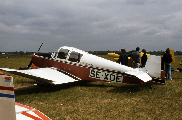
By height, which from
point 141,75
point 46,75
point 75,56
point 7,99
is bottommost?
point 46,75

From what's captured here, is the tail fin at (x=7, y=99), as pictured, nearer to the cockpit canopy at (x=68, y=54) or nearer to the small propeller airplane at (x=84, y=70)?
the small propeller airplane at (x=84, y=70)

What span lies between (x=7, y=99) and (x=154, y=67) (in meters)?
5.94

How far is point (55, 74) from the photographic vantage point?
7.34 metres

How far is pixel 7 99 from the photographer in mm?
1572

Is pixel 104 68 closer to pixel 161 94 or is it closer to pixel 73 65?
pixel 73 65

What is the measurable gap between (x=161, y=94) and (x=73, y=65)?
411 cm

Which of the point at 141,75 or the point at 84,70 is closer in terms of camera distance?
the point at 141,75

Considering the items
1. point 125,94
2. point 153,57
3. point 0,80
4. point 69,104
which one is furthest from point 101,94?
point 0,80

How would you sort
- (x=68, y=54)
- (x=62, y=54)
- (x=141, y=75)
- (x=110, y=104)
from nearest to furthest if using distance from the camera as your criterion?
(x=110, y=104), (x=141, y=75), (x=68, y=54), (x=62, y=54)

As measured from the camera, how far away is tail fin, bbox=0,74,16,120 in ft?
5.05

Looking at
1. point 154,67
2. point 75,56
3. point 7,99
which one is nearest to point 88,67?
point 75,56

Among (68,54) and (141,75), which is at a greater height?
(68,54)

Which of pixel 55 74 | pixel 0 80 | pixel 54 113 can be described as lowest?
pixel 54 113

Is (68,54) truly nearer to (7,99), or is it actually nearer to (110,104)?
(110,104)
